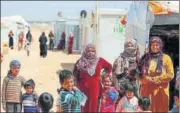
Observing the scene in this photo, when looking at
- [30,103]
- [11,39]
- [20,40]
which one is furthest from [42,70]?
[30,103]

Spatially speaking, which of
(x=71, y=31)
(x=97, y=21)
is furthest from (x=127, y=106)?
(x=71, y=31)

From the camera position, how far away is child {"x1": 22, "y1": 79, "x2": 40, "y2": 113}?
6.51 m

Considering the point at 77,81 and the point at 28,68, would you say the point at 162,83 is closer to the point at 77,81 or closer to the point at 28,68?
the point at 77,81

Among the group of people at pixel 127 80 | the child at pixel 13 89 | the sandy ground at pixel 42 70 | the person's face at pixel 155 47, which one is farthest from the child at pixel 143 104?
the sandy ground at pixel 42 70

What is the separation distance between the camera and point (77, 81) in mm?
6395

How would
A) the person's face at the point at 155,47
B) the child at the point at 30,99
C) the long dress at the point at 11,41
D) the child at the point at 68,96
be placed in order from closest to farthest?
the child at the point at 68,96 → the person's face at the point at 155,47 → the child at the point at 30,99 → the long dress at the point at 11,41

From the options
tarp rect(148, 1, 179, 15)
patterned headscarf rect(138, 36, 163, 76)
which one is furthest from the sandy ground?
patterned headscarf rect(138, 36, 163, 76)

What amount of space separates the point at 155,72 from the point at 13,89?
198 centimetres

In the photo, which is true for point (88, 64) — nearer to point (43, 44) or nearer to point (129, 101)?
point (129, 101)

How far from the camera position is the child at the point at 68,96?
5.32m

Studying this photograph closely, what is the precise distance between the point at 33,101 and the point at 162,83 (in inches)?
68.4

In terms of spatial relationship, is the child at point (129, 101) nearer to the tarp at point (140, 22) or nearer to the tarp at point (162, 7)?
the tarp at point (140, 22)

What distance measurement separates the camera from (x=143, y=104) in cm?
629

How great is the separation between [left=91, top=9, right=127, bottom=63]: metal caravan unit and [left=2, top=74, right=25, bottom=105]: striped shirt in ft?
14.3
